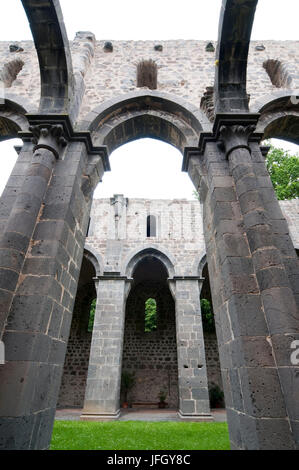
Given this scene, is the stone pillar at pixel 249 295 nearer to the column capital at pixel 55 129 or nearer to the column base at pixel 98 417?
the column capital at pixel 55 129

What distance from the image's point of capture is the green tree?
15869 mm

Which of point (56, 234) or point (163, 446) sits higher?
point (56, 234)

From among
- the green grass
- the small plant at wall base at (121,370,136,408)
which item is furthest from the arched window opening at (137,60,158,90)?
the small plant at wall base at (121,370,136,408)

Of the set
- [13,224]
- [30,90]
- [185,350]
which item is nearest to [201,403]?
[185,350]

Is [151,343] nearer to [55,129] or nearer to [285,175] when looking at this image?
[55,129]

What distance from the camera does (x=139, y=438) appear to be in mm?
5234

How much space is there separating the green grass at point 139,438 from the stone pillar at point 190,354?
A: 1306 mm

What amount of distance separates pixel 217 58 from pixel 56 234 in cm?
395

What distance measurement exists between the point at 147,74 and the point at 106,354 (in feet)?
27.8

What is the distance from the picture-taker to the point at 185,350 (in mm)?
8508

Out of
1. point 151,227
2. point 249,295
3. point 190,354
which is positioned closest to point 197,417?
point 190,354

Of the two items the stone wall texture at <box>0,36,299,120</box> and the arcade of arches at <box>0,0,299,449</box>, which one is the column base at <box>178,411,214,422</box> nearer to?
the arcade of arches at <box>0,0,299,449</box>

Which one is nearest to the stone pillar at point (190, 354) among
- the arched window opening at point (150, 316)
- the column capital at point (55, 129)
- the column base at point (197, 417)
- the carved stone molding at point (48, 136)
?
the column base at point (197, 417)
